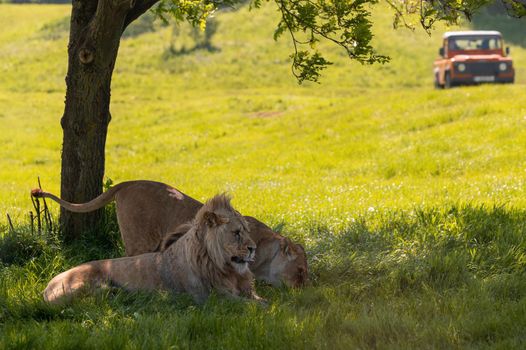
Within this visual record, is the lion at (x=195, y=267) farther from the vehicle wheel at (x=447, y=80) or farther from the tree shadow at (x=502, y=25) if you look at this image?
the tree shadow at (x=502, y=25)

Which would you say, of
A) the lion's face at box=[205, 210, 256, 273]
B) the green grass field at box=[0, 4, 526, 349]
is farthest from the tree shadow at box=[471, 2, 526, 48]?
the lion's face at box=[205, 210, 256, 273]

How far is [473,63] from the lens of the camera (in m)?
31.3

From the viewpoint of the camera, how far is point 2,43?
59.4m

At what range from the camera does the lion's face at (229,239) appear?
647cm

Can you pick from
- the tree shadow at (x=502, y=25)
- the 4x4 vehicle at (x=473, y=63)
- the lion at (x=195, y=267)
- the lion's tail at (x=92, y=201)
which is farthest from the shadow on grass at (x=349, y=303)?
the tree shadow at (x=502, y=25)

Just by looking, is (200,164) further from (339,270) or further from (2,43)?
(2,43)

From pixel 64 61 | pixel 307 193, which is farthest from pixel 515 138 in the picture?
pixel 64 61

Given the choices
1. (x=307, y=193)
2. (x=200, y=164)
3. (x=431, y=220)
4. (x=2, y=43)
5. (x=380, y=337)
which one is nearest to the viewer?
(x=380, y=337)

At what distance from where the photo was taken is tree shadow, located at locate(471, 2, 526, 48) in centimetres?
5740

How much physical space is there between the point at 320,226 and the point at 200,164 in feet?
39.3

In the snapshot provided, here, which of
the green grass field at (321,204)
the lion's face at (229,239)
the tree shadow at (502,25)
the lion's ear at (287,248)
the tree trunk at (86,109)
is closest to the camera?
the green grass field at (321,204)

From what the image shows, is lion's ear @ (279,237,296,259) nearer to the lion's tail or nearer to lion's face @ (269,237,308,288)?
lion's face @ (269,237,308,288)

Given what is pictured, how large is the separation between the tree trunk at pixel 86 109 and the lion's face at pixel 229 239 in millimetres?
3065

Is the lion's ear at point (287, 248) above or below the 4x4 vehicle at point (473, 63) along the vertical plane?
below
